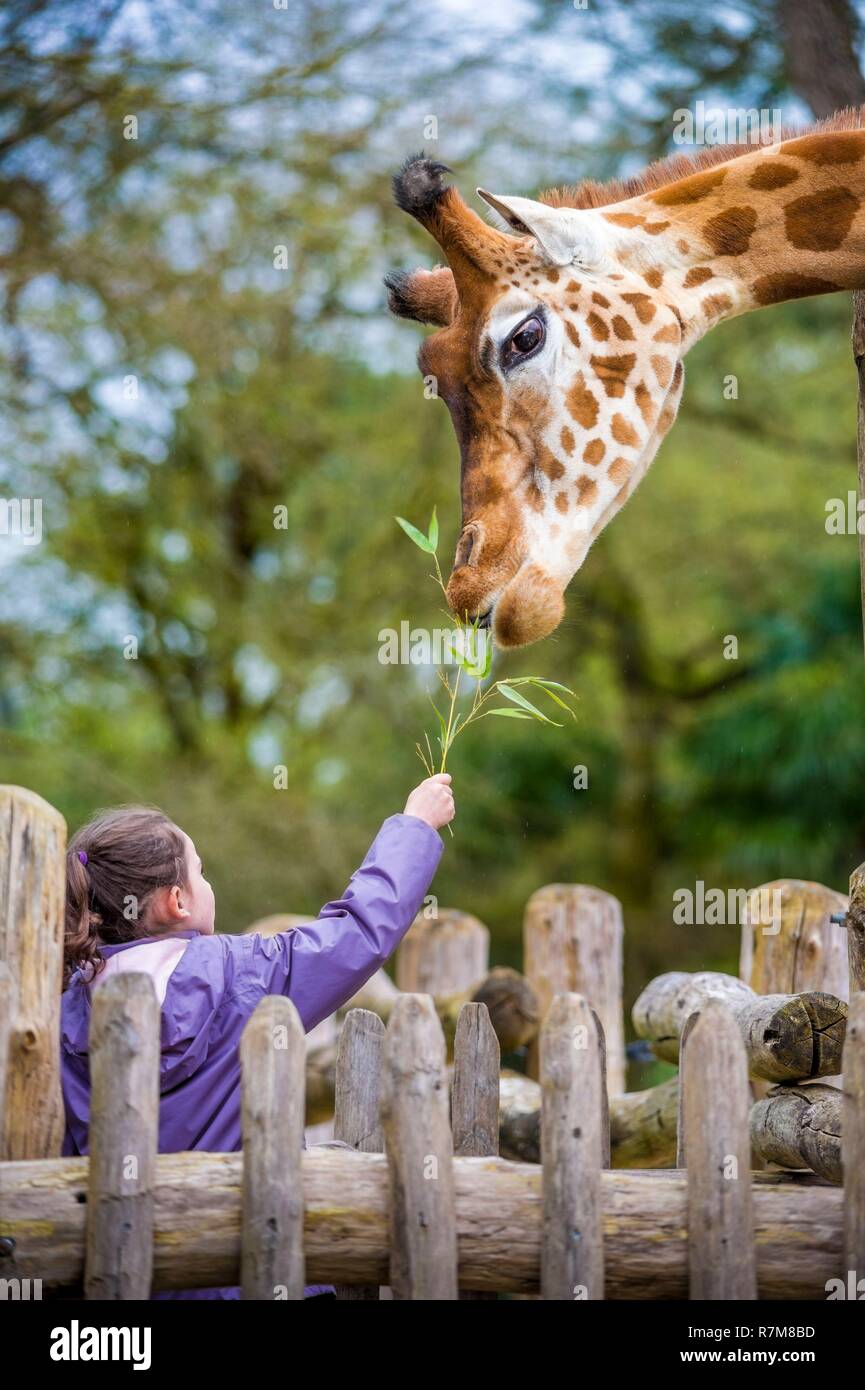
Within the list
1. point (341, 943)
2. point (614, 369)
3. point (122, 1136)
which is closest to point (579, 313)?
point (614, 369)

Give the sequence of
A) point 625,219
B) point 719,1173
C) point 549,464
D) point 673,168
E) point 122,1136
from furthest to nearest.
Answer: point 673,168 < point 625,219 < point 549,464 < point 719,1173 < point 122,1136

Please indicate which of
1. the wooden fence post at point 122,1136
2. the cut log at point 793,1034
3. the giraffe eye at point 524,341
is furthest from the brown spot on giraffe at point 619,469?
the wooden fence post at point 122,1136

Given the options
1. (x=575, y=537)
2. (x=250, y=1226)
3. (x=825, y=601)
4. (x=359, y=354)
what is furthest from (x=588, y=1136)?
(x=359, y=354)

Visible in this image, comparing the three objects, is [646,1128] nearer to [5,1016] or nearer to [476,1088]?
[476,1088]

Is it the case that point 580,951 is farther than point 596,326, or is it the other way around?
point 580,951

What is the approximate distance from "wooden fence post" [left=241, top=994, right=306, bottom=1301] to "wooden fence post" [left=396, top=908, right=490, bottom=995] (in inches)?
150

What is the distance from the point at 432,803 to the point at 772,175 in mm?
1756

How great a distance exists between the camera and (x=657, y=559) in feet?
34.8

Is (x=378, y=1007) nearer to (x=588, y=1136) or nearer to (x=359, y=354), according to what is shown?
(x=588, y=1136)

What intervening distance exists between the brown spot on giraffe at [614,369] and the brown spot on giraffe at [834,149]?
625 millimetres

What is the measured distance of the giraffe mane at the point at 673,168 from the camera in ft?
12.1

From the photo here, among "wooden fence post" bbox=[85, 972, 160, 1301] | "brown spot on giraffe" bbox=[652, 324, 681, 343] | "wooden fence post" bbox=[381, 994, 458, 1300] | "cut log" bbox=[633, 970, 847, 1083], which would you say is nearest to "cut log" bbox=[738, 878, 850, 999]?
"cut log" bbox=[633, 970, 847, 1083]

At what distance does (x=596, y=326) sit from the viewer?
352cm

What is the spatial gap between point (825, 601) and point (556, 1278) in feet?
25.0
